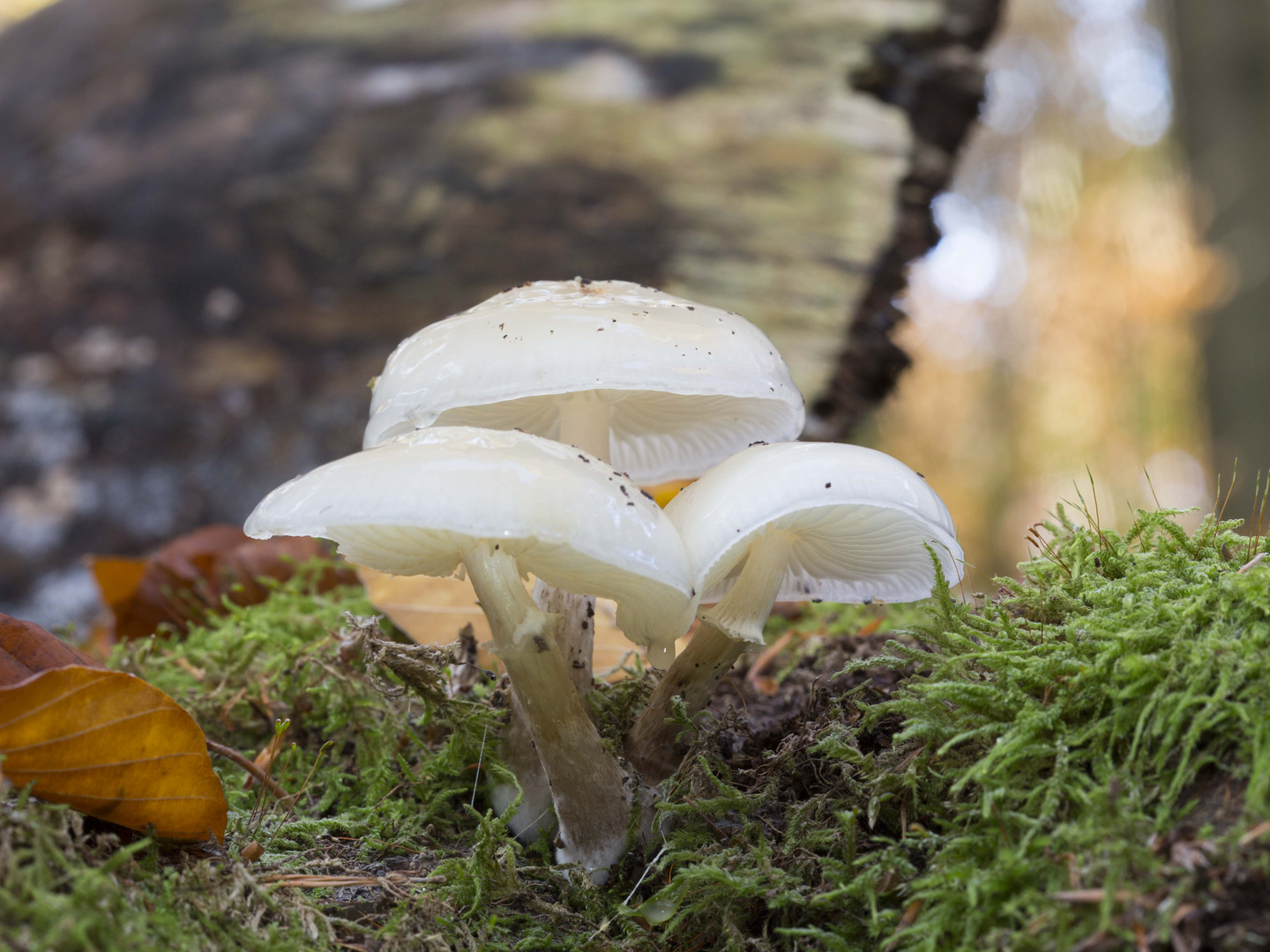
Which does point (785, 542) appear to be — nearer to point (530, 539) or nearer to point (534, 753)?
point (530, 539)

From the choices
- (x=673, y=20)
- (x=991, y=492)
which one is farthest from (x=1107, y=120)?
(x=673, y=20)

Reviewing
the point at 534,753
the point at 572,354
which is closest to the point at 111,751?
the point at 534,753

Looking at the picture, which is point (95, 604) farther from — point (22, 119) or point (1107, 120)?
point (1107, 120)

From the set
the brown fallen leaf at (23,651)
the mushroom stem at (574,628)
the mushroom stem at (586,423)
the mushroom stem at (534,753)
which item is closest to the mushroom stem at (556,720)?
the mushroom stem at (534,753)

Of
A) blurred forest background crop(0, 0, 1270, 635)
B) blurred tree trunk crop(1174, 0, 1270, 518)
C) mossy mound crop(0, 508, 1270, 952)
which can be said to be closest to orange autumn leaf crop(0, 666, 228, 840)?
mossy mound crop(0, 508, 1270, 952)

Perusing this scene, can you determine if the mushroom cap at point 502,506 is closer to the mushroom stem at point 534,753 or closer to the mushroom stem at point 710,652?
the mushroom stem at point 710,652

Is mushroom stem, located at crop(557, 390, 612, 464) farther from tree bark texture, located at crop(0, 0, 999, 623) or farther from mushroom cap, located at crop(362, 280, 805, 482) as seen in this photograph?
tree bark texture, located at crop(0, 0, 999, 623)

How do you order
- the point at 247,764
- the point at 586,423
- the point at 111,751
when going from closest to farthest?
the point at 111,751
the point at 247,764
the point at 586,423
